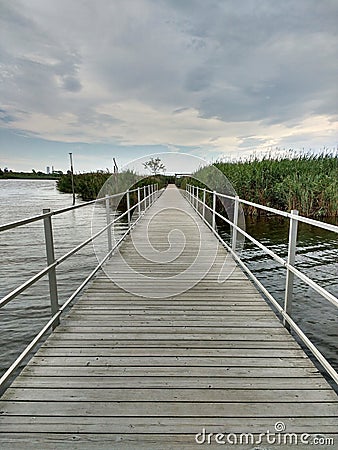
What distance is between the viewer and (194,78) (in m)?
10.1

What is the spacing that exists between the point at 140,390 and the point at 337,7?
8789 mm

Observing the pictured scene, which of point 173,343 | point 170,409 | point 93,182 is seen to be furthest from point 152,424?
point 93,182

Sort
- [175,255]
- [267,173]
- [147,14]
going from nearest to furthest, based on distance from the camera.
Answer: [175,255] → [147,14] → [267,173]

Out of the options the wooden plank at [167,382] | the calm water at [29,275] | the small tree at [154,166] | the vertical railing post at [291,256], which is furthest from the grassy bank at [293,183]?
the wooden plank at [167,382]

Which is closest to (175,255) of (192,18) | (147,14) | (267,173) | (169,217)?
(169,217)

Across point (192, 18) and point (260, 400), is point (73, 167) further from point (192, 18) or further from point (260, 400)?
point (260, 400)

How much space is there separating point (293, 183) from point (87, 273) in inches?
247

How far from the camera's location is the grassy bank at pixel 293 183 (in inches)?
328

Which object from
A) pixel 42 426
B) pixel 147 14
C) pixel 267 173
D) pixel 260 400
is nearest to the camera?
pixel 42 426

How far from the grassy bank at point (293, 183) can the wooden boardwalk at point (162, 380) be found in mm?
6704

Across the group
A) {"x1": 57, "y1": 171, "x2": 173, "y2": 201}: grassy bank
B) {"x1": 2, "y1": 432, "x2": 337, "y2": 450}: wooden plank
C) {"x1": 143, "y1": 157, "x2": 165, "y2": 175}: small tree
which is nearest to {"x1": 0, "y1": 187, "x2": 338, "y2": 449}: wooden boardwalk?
{"x1": 2, "y1": 432, "x2": 337, "y2": 450}: wooden plank

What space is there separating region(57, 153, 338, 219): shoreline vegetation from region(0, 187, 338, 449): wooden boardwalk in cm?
→ 671

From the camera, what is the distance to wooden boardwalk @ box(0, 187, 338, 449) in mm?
1285

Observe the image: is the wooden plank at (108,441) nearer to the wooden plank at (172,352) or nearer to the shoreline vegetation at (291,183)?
the wooden plank at (172,352)
